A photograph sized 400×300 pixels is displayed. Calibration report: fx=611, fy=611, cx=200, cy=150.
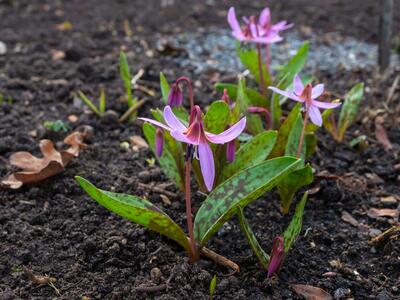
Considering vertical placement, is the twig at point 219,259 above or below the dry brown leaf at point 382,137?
above

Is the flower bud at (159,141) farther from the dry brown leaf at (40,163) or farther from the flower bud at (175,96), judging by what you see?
the dry brown leaf at (40,163)

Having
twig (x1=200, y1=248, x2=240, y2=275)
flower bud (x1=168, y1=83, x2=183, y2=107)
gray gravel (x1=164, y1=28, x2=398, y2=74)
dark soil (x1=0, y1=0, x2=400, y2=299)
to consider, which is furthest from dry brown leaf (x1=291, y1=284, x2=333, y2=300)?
gray gravel (x1=164, y1=28, x2=398, y2=74)

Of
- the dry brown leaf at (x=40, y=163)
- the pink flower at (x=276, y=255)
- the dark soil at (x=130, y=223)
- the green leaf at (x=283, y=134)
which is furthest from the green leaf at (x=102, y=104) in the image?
the pink flower at (x=276, y=255)

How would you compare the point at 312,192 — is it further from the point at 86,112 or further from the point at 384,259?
the point at 86,112

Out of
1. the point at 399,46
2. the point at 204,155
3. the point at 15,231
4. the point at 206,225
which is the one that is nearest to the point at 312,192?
the point at 206,225

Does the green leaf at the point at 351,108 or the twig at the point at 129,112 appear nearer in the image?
the green leaf at the point at 351,108

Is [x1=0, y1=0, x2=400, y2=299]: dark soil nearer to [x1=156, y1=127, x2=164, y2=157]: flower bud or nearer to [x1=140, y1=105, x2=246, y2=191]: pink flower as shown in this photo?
[x1=156, y1=127, x2=164, y2=157]: flower bud

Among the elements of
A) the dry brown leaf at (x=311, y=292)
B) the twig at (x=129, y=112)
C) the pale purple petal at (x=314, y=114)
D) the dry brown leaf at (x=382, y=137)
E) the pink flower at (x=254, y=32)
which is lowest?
the dry brown leaf at (x=382, y=137)
